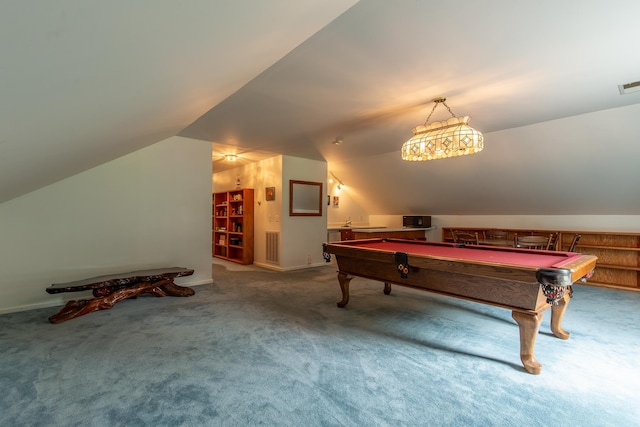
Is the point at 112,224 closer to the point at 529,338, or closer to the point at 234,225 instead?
the point at 234,225

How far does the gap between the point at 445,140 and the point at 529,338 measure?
1.76 meters

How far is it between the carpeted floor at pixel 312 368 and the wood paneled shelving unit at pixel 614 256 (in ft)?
4.94

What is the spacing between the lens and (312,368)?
80.8 inches

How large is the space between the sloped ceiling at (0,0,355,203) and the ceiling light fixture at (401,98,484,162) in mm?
1641

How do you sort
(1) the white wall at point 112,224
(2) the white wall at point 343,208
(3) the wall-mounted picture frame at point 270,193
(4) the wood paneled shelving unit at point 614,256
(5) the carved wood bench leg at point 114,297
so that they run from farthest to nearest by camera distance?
1. (2) the white wall at point 343,208
2. (3) the wall-mounted picture frame at point 270,193
3. (4) the wood paneled shelving unit at point 614,256
4. (1) the white wall at point 112,224
5. (5) the carved wood bench leg at point 114,297

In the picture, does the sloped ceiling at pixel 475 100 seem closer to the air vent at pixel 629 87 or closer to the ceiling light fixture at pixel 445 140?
the air vent at pixel 629 87

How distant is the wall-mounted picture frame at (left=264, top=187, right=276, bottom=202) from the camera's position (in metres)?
5.71

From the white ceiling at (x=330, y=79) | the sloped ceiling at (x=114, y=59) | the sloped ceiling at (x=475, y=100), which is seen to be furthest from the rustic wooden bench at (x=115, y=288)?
the sloped ceiling at (x=475, y=100)

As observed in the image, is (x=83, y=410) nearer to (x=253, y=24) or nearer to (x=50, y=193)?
(x=253, y=24)

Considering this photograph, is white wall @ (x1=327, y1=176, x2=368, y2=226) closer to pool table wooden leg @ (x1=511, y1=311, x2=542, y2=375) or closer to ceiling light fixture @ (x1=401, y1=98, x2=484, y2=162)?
ceiling light fixture @ (x1=401, y1=98, x2=484, y2=162)

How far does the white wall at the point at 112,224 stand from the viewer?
3.32 metres

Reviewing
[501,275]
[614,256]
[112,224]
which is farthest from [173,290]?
[614,256]

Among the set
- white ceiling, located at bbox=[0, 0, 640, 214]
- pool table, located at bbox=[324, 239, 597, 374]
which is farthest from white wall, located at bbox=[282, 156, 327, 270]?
pool table, located at bbox=[324, 239, 597, 374]

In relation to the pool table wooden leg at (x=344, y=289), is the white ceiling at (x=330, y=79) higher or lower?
higher
